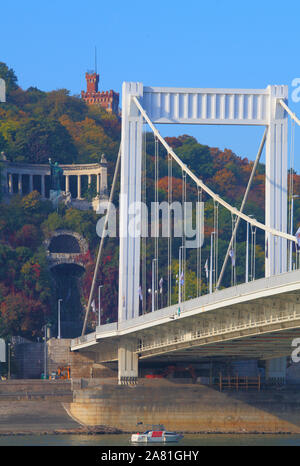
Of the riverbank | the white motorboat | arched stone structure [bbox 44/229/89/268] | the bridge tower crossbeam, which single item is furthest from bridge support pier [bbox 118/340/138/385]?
arched stone structure [bbox 44/229/89/268]

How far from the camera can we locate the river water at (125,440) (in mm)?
66562

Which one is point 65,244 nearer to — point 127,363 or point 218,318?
point 127,363

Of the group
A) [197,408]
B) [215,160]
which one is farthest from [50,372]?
[215,160]

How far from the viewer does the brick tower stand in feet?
636

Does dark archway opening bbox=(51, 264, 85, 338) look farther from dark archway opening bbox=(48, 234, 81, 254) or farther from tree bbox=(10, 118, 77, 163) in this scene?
tree bbox=(10, 118, 77, 163)

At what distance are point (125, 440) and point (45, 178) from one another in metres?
73.2

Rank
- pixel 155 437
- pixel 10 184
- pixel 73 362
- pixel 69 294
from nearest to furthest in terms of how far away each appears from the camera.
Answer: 1. pixel 155 437
2. pixel 73 362
3. pixel 69 294
4. pixel 10 184

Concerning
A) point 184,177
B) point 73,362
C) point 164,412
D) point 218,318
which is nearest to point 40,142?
point 73,362

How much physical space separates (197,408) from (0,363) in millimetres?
24605

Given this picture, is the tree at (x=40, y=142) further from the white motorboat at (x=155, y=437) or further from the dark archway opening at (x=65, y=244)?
the white motorboat at (x=155, y=437)

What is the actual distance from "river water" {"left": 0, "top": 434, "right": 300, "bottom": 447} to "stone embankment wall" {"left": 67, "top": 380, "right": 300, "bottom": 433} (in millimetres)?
1716

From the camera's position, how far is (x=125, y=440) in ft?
225

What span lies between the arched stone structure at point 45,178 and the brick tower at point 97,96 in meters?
53.5
